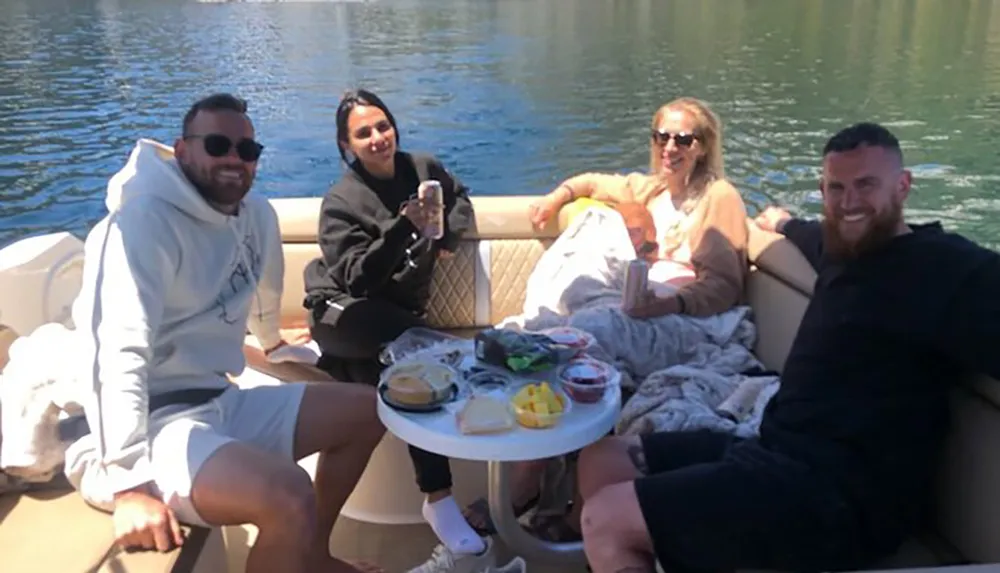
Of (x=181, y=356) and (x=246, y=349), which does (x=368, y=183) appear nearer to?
(x=246, y=349)

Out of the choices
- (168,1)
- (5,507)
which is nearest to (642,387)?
(5,507)

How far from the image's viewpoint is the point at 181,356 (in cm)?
211

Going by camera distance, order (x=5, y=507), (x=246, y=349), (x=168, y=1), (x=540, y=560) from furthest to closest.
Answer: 1. (x=168, y=1)
2. (x=246, y=349)
3. (x=540, y=560)
4. (x=5, y=507)

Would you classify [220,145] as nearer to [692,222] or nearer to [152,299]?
[152,299]

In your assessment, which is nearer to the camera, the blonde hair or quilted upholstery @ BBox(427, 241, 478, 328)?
the blonde hair

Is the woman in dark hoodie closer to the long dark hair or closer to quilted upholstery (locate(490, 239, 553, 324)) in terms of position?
the long dark hair

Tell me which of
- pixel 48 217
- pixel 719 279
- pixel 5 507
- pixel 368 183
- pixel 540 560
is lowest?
pixel 48 217

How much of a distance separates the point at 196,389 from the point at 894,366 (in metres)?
1.52

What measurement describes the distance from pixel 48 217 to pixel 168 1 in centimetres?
2635

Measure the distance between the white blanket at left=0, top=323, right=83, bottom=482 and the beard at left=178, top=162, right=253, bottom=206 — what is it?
455 millimetres

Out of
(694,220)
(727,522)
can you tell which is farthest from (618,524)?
(694,220)

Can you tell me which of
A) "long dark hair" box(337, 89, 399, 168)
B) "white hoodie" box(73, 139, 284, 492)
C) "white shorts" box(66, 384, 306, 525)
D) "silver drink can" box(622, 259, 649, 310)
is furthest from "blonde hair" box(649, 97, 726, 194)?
"white shorts" box(66, 384, 306, 525)

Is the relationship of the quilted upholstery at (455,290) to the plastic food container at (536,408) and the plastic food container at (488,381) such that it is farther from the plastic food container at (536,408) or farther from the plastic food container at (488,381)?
the plastic food container at (536,408)

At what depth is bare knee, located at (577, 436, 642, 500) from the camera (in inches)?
83.4
